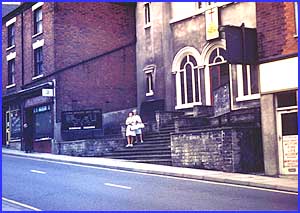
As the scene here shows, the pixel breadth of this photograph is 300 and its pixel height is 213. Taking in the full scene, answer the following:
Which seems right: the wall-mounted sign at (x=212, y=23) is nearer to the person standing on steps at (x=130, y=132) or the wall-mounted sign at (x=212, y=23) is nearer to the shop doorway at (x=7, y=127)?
the person standing on steps at (x=130, y=132)

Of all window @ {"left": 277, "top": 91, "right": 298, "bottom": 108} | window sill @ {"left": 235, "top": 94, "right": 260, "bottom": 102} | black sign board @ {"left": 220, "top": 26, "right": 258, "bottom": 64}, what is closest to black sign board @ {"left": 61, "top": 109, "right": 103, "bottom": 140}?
window sill @ {"left": 235, "top": 94, "right": 260, "bottom": 102}

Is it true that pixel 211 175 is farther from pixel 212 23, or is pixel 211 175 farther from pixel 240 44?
pixel 212 23

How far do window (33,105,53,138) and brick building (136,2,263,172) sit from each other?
5226 mm

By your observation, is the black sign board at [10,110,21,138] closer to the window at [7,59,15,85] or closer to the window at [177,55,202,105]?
the window at [7,59,15,85]

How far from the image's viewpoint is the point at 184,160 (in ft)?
59.2

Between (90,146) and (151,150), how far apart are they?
12.8ft

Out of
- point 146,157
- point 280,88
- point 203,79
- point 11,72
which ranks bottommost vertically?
point 146,157

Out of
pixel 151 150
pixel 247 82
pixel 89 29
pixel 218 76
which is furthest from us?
pixel 89 29

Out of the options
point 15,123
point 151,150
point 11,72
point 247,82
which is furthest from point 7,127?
point 247,82

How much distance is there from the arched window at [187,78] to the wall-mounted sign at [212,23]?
4.62 ft

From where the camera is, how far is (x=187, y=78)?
24984mm

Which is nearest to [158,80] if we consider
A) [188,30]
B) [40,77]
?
[188,30]

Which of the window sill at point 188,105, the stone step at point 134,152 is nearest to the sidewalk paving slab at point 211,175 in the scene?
the stone step at point 134,152

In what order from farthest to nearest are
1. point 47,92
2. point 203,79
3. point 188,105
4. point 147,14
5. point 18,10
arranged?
point 18,10 → point 47,92 → point 147,14 → point 188,105 → point 203,79
